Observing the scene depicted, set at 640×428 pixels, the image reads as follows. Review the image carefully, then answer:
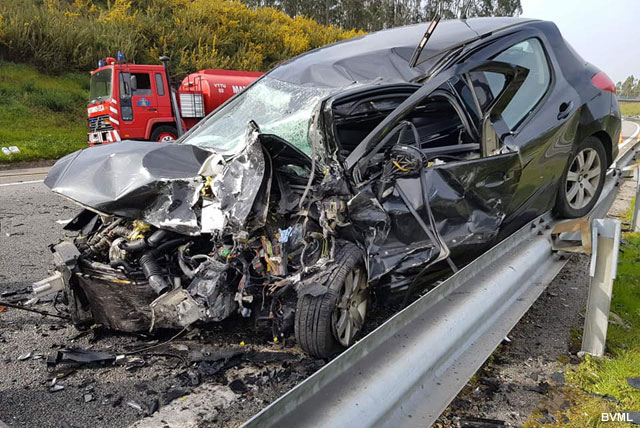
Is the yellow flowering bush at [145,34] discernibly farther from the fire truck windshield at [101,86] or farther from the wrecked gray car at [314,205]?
the wrecked gray car at [314,205]

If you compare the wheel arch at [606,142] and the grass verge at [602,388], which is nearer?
the grass verge at [602,388]

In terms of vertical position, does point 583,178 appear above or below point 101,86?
below

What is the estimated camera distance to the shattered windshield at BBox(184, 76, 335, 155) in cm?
309

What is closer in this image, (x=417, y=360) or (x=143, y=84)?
(x=417, y=360)

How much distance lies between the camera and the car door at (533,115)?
3.25 m

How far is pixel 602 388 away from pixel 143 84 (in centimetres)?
1220

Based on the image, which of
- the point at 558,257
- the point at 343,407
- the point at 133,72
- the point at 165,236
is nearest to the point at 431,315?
the point at 343,407

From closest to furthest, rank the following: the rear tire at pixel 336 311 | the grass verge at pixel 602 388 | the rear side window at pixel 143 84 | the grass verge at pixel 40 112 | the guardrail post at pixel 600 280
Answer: the grass verge at pixel 602 388
the guardrail post at pixel 600 280
the rear tire at pixel 336 311
the rear side window at pixel 143 84
the grass verge at pixel 40 112

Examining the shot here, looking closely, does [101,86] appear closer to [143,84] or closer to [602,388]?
[143,84]

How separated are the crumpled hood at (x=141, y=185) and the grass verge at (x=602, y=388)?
5.75 ft

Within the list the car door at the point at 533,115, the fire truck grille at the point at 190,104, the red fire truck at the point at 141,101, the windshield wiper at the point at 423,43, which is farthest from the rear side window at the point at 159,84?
the car door at the point at 533,115

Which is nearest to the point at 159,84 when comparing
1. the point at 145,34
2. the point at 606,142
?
the point at 145,34

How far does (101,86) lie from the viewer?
1215 cm

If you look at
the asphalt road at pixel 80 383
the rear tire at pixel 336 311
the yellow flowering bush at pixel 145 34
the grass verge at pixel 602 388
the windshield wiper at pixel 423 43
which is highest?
the yellow flowering bush at pixel 145 34
